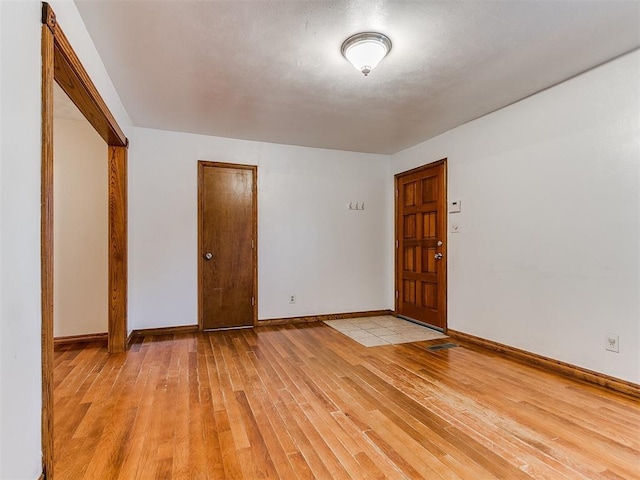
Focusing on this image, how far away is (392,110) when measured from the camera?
349 cm

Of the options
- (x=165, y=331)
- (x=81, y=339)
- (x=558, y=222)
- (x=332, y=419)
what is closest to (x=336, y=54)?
(x=558, y=222)

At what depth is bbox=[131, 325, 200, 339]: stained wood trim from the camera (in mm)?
3969

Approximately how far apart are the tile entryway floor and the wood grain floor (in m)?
0.56

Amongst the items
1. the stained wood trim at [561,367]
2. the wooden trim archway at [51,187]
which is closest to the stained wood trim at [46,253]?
the wooden trim archway at [51,187]

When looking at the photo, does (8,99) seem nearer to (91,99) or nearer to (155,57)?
(91,99)

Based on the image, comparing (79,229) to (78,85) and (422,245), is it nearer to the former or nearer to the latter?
(78,85)

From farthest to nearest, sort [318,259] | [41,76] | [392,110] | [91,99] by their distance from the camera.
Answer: [318,259]
[392,110]
[91,99]
[41,76]

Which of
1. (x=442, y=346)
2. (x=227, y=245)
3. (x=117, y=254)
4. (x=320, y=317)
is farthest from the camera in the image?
(x=320, y=317)

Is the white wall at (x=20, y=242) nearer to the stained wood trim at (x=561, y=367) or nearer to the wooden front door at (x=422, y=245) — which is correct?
the stained wood trim at (x=561, y=367)

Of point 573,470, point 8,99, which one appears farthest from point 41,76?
point 573,470

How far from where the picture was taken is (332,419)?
2072 mm

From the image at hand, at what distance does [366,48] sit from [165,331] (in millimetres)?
3674

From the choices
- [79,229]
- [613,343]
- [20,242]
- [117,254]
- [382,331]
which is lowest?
[382,331]

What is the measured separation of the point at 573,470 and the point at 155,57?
3.49 metres
